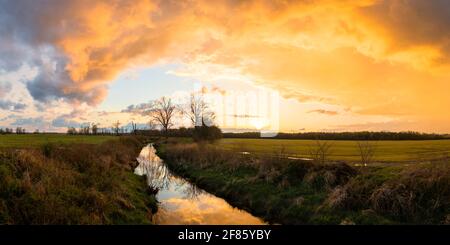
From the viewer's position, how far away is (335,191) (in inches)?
631

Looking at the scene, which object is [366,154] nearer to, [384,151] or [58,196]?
[384,151]

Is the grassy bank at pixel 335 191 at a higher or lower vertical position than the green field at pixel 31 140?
lower

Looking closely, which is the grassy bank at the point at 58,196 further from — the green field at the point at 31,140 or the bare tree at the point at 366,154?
the bare tree at the point at 366,154

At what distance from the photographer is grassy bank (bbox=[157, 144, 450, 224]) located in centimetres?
1350

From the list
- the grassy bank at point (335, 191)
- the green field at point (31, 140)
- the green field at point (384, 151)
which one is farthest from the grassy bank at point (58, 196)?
the green field at point (384, 151)

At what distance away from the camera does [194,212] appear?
60.3ft

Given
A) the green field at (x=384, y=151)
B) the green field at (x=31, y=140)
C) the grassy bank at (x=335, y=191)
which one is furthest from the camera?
the green field at (x=31, y=140)

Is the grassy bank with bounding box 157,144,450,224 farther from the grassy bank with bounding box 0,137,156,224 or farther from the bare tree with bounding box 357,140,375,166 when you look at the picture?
the grassy bank with bounding box 0,137,156,224

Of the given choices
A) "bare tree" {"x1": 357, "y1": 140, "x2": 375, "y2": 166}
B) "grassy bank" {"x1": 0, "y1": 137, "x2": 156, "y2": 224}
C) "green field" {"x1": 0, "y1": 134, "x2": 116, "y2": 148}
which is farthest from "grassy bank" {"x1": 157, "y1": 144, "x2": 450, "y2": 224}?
"green field" {"x1": 0, "y1": 134, "x2": 116, "y2": 148}

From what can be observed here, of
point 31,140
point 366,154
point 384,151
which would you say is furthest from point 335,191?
point 31,140

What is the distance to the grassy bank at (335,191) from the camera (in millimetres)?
13500

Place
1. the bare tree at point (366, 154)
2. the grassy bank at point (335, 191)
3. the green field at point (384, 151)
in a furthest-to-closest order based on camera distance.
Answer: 1. the green field at point (384, 151)
2. the bare tree at point (366, 154)
3. the grassy bank at point (335, 191)
